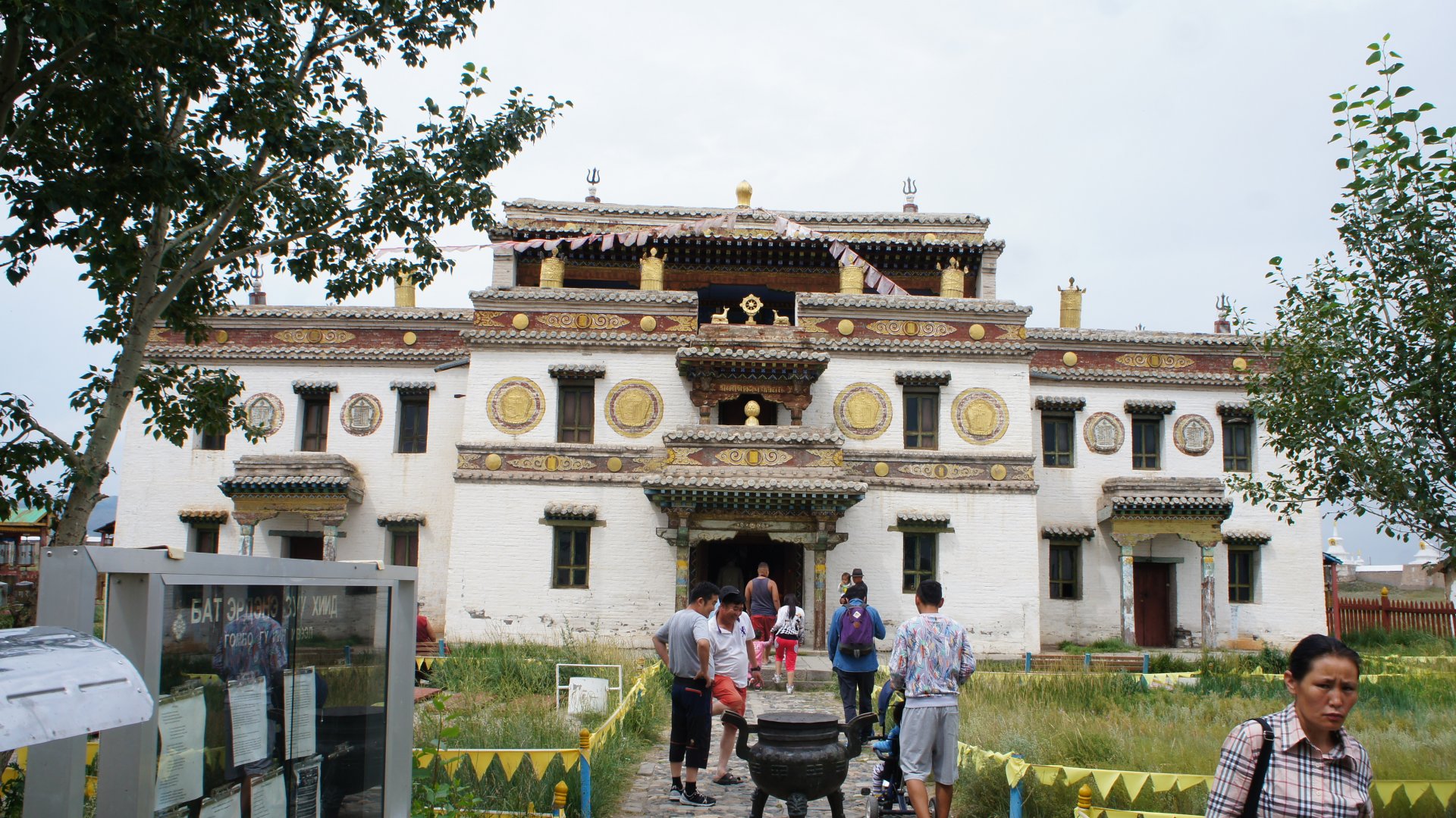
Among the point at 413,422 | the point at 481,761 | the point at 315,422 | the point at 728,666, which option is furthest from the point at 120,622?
the point at 315,422

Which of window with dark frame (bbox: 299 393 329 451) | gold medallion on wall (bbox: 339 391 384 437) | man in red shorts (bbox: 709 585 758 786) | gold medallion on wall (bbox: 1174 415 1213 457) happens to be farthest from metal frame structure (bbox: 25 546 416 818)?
gold medallion on wall (bbox: 1174 415 1213 457)

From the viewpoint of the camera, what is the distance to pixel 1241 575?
1004 inches

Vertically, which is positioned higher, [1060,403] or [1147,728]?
[1060,403]

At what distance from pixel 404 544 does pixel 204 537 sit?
180 inches

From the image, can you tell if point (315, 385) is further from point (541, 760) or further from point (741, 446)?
point (541, 760)

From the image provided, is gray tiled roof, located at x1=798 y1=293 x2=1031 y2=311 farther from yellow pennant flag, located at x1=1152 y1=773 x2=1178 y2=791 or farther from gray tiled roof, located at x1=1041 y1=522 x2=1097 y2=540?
yellow pennant flag, located at x1=1152 y1=773 x2=1178 y2=791

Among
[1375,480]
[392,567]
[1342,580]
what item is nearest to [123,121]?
[392,567]

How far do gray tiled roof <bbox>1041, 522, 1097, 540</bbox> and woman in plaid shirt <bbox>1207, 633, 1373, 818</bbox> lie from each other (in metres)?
21.2

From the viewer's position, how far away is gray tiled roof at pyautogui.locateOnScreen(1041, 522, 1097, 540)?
24891 millimetres

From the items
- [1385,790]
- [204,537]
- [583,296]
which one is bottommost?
[1385,790]

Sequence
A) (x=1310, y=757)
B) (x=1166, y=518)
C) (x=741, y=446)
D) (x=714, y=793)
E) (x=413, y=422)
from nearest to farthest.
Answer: (x=1310, y=757) < (x=714, y=793) < (x=741, y=446) < (x=1166, y=518) < (x=413, y=422)

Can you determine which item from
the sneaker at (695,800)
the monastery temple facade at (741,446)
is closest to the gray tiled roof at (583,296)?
the monastery temple facade at (741,446)

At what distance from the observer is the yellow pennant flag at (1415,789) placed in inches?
323

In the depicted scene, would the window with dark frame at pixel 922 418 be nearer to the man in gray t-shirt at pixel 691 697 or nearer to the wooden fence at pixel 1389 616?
the wooden fence at pixel 1389 616
